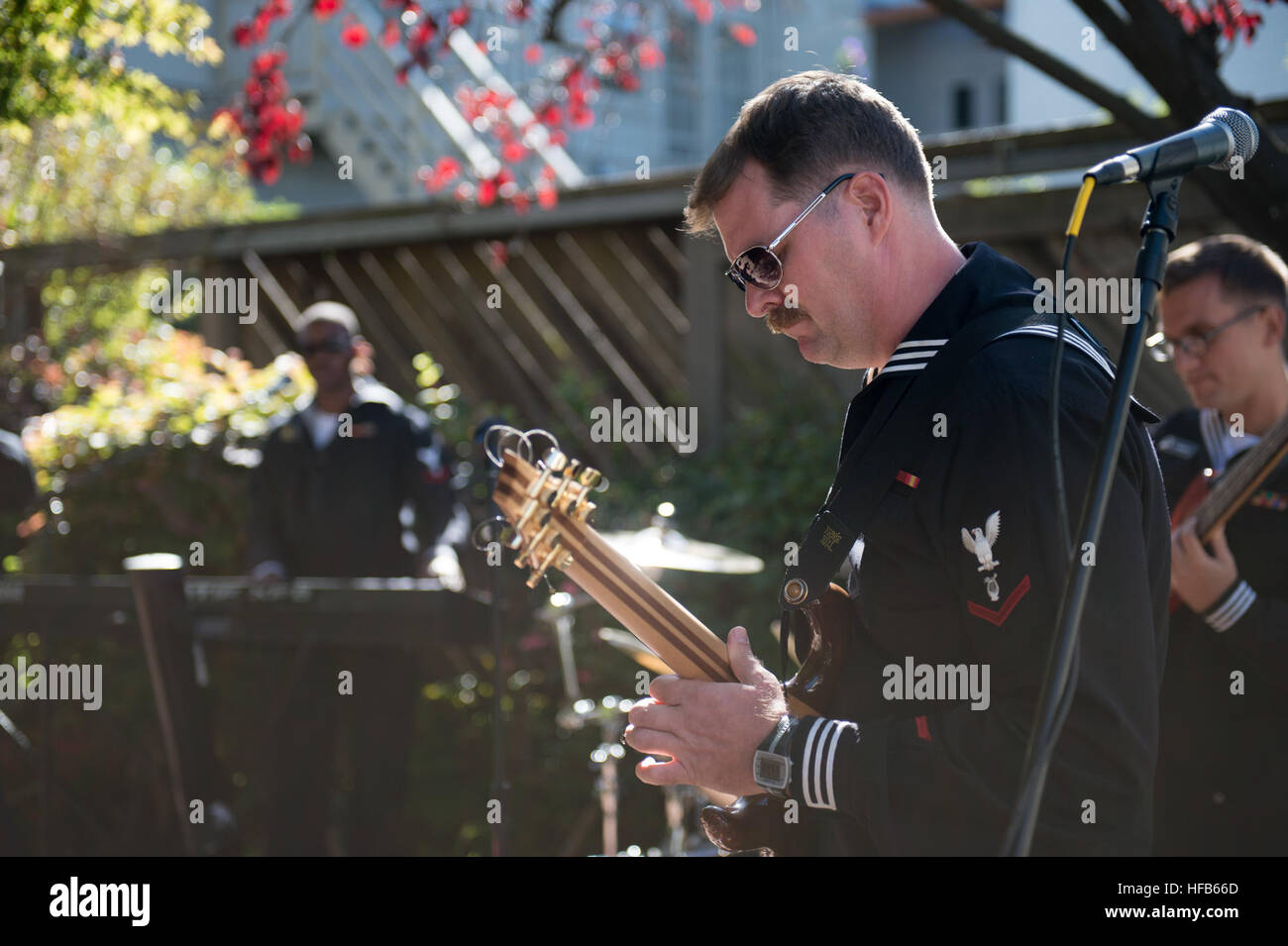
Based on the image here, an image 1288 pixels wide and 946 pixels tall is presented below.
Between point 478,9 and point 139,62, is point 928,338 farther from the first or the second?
point 139,62

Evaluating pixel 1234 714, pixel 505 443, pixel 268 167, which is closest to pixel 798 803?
pixel 505 443

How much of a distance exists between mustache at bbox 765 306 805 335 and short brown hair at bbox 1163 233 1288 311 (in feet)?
4.91

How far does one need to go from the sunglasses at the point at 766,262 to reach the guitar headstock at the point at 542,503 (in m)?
0.48

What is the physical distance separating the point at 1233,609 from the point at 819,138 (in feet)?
5.17

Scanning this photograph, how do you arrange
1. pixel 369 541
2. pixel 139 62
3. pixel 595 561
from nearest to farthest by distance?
1. pixel 595 561
2. pixel 369 541
3. pixel 139 62

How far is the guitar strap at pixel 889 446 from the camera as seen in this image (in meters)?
1.79

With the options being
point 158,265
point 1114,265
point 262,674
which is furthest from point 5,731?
point 158,265

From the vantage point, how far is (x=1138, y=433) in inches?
72.1

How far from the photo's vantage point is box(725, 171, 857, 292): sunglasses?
196 cm

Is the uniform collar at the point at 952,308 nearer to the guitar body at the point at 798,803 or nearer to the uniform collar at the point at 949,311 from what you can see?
the uniform collar at the point at 949,311

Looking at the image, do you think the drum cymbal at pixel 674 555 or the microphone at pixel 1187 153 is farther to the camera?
the drum cymbal at pixel 674 555

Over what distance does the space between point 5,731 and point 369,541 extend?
59.1 inches

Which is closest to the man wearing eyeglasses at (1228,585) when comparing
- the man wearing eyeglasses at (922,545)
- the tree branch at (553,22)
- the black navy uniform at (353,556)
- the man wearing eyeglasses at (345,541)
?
the man wearing eyeglasses at (922,545)

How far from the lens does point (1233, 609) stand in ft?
9.17
